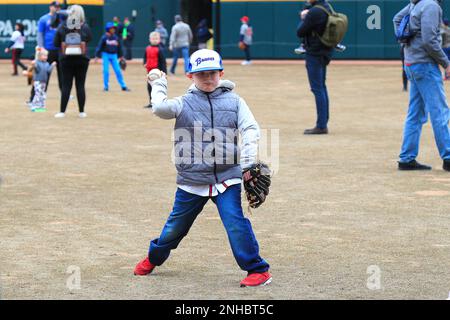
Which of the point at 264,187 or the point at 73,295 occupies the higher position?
the point at 264,187

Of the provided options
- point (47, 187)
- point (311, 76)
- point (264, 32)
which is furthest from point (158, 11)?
point (47, 187)

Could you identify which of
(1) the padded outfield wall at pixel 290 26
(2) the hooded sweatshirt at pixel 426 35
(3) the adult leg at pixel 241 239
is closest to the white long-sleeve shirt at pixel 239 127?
(3) the adult leg at pixel 241 239

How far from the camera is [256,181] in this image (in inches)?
269

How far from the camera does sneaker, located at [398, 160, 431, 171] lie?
38.7 ft

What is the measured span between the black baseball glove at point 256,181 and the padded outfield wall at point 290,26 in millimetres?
30585

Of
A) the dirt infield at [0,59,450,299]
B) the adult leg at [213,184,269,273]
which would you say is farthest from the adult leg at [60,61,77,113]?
the adult leg at [213,184,269,273]

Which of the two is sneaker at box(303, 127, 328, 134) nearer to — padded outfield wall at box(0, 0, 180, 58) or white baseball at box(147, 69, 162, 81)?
white baseball at box(147, 69, 162, 81)

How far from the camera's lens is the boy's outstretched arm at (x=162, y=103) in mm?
6785

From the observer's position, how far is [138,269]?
711 centimetres

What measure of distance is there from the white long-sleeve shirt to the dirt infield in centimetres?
60

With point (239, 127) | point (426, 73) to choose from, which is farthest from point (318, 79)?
point (239, 127)

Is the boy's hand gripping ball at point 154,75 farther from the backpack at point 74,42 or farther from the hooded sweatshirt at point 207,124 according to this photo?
the backpack at point 74,42
